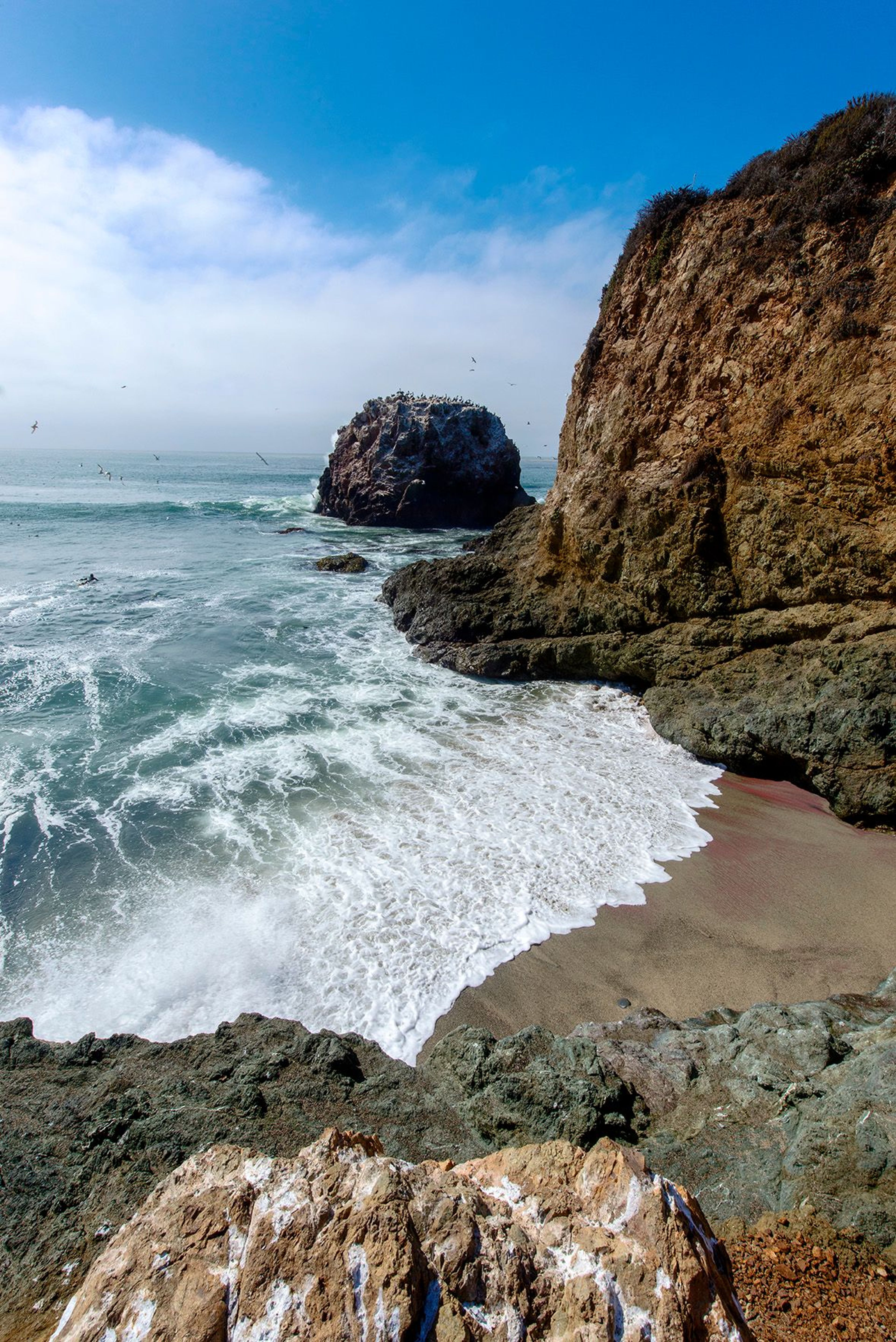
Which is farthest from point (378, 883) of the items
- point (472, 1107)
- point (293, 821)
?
point (472, 1107)

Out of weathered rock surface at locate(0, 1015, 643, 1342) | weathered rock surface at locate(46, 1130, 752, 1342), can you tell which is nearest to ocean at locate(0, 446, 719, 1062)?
weathered rock surface at locate(0, 1015, 643, 1342)

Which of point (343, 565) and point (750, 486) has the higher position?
point (750, 486)

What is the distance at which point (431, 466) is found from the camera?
39844 mm

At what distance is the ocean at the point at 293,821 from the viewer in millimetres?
6090

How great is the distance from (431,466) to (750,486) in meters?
31.1

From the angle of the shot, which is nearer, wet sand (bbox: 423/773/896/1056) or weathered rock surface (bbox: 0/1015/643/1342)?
weathered rock surface (bbox: 0/1015/643/1342)

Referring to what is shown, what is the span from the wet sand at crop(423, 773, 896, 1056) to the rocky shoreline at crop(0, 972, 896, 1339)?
0.56 metres

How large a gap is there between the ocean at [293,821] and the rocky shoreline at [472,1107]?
1.11 m

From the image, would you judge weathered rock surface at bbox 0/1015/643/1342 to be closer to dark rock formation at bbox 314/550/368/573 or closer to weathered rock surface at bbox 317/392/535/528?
dark rock formation at bbox 314/550/368/573

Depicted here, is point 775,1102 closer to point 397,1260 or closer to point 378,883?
point 397,1260

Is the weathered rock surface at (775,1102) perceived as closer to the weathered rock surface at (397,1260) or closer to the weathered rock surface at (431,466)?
the weathered rock surface at (397,1260)

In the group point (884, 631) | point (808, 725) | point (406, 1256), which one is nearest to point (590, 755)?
point (808, 725)

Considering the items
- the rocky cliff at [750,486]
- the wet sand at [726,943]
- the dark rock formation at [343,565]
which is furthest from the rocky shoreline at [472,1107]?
the dark rock formation at [343,565]

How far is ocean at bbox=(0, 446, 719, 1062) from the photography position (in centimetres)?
609
